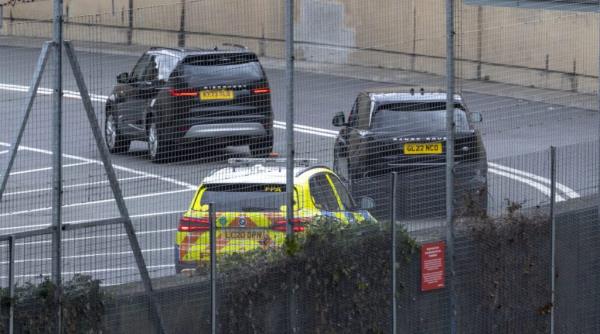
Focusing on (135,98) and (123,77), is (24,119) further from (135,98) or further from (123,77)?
(135,98)

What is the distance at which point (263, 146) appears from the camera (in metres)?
11.2

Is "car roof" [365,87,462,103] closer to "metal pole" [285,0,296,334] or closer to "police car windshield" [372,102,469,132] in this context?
"police car windshield" [372,102,469,132]

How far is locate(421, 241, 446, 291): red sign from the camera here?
36.1 feet

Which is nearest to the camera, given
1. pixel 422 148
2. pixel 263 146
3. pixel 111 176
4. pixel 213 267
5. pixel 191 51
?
pixel 111 176

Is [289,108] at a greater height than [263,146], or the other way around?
[289,108]

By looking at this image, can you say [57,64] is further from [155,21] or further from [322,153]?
[322,153]

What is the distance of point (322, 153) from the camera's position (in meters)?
11.3

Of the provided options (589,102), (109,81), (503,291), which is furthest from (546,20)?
(109,81)

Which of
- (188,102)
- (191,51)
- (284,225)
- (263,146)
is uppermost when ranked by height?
(191,51)

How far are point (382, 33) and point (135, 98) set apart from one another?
96.9 inches

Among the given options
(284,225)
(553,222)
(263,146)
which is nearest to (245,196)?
(263,146)

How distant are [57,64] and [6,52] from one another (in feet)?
3.77

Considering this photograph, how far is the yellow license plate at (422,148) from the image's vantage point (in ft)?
36.9

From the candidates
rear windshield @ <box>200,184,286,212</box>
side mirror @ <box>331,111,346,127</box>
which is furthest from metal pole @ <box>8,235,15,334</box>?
side mirror @ <box>331,111,346,127</box>
